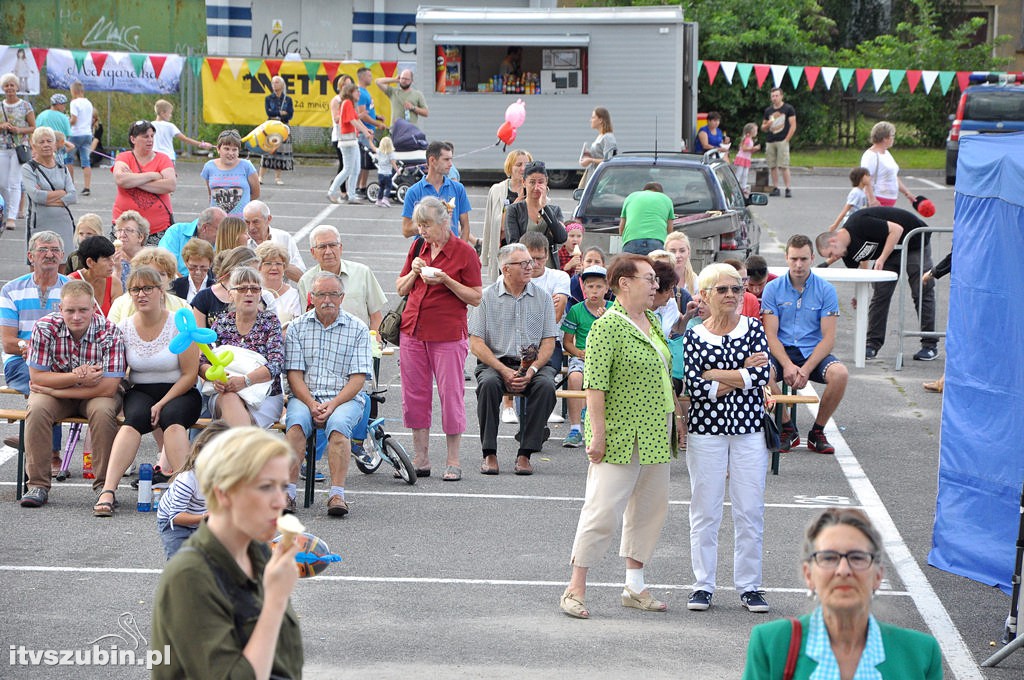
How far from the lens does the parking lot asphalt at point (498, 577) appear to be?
264 inches

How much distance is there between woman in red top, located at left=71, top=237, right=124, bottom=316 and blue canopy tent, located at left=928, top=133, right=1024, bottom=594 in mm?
5806

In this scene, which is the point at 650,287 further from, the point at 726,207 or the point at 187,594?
the point at 726,207

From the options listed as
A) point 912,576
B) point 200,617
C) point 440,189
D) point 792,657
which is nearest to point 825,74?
point 440,189

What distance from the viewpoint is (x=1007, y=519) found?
7348mm

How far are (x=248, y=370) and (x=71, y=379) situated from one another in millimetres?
1154

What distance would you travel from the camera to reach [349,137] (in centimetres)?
2448

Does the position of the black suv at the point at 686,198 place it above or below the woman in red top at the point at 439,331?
above

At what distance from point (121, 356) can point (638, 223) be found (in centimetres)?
560

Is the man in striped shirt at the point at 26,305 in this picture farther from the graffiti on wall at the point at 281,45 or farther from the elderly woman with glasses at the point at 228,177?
the graffiti on wall at the point at 281,45

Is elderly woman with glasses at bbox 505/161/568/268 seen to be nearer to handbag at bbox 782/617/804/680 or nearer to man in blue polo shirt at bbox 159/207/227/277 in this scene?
man in blue polo shirt at bbox 159/207/227/277

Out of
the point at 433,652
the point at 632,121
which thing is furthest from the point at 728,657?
the point at 632,121

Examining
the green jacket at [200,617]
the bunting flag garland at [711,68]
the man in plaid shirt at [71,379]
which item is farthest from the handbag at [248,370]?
the bunting flag garland at [711,68]

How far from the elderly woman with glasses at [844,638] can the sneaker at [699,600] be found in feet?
11.3

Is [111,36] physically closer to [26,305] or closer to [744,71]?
[744,71]
